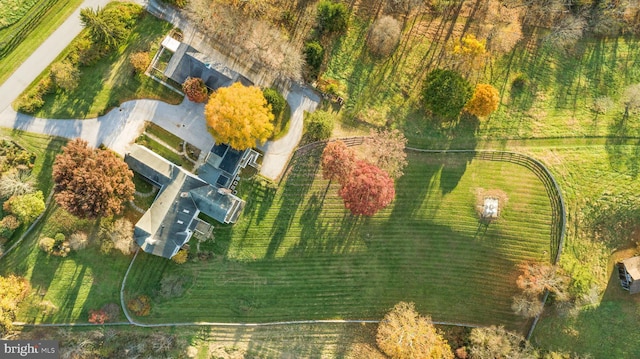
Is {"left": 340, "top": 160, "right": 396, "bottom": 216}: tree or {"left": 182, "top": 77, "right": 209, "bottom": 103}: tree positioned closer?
{"left": 340, "top": 160, "right": 396, "bottom": 216}: tree

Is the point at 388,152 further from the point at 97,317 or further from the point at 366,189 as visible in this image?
the point at 97,317

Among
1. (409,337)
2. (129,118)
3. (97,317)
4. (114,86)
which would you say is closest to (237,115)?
(129,118)

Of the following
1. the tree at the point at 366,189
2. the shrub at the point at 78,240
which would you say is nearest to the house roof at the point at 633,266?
A: the tree at the point at 366,189

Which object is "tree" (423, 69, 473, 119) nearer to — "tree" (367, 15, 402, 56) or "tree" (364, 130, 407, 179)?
"tree" (364, 130, 407, 179)

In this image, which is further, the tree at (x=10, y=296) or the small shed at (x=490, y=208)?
the small shed at (x=490, y=208)

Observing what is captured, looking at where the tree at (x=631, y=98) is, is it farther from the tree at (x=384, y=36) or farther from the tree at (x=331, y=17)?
the tree at (x=331, y=17)

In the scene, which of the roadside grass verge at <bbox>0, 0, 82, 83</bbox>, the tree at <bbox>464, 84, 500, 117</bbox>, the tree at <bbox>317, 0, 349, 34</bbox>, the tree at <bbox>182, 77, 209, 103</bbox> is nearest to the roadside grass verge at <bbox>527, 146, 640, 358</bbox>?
the tree at <bbox>464, 84, 500, 117</bbox>
